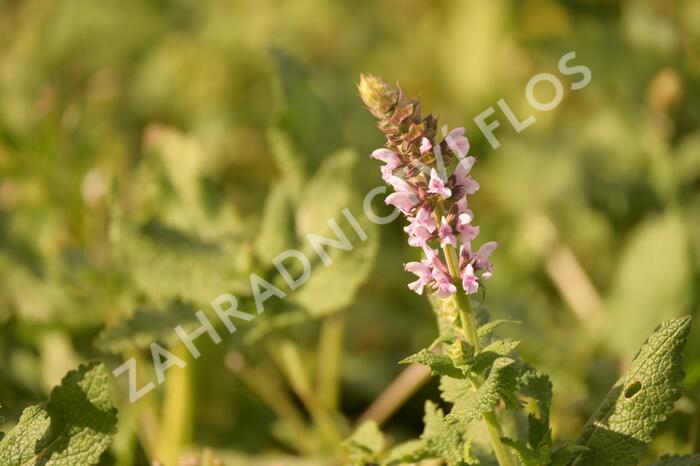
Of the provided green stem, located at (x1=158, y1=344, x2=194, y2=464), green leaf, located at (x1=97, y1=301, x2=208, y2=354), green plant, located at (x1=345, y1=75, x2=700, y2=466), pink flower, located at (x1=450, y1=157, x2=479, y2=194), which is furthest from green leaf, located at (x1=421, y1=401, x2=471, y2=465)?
green stem, located at (x1=158, y1=344, x2=194, y2=464)

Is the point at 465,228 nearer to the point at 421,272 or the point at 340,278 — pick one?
the point at 421,272

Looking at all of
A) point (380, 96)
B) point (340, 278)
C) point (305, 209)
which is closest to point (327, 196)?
point (305, 209)

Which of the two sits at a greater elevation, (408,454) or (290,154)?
(290,154)

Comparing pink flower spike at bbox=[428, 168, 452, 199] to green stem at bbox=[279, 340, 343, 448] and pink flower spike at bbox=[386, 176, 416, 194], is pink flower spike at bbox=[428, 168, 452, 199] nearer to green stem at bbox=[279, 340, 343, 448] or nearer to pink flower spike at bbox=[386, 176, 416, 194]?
pink flower spike at bbox=[386, 176, 416, 194]

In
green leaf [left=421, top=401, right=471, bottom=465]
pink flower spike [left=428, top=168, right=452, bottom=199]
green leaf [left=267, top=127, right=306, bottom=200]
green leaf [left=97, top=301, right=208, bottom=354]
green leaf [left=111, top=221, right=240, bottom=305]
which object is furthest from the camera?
green leaf [left=267, top=127, right=306, bottom=200]

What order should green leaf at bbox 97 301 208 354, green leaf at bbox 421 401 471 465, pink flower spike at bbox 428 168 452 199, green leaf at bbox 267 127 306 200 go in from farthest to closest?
green leaf at bbox 267 127 306 200
green leaf at bbox 97 301 208 354
green leaf at bbox 421 401 471 465
pink flower spike at bbox 428 168 452 199

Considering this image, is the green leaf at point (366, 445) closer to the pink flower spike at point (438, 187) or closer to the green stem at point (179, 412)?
the pink flower spike at point (438, 187)

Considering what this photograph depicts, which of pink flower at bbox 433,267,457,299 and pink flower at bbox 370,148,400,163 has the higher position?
pink flower at bbox 370,148,400,163

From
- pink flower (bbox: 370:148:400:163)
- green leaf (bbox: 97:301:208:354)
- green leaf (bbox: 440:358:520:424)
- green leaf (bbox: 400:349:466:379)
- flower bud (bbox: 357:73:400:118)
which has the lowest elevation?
green leaf (bbox: 440:358:520:424)
